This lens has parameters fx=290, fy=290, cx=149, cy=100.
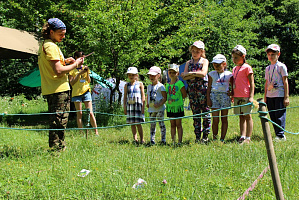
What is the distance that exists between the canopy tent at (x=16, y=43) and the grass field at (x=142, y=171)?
311 centimetres

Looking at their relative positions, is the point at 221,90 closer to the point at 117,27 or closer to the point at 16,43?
the point at 117,27

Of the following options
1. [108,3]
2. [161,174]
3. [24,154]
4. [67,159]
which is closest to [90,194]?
[161,174]

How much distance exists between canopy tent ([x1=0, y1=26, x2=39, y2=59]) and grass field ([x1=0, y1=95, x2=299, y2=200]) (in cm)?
311

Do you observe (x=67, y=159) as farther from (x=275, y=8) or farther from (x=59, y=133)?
(x=275, y=8)

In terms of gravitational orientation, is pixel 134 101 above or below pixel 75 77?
below

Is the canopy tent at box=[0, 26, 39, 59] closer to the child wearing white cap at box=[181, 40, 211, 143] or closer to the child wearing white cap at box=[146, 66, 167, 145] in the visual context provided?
the child wearing white cap at box=[146, 66, 167, 145]

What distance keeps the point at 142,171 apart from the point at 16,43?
19.7 ft

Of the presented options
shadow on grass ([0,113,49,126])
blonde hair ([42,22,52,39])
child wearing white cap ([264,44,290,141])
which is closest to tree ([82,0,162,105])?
shadow on grass ([0,113,49,126])

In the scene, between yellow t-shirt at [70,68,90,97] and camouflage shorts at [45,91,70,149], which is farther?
yellow t-shirt at [70,68,90,97]

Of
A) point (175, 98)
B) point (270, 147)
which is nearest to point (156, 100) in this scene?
point (175, 98)

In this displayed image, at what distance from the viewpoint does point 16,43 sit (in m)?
7.92

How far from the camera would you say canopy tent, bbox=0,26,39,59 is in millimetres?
7445

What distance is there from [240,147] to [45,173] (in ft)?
9.50

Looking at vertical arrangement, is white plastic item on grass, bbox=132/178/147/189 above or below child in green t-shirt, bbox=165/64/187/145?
below
